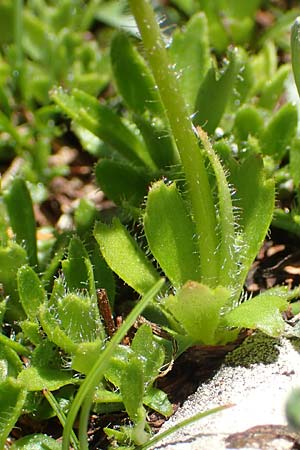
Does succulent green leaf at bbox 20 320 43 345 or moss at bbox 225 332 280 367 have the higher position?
succulent green leaf at bbox 20 320 43 345

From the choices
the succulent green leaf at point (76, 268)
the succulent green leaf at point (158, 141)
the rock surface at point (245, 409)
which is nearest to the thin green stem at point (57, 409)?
the rock surface at point (245, 409)

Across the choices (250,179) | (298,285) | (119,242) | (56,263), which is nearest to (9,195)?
(56,263)

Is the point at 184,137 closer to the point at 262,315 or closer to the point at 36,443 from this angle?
the point at 262,315

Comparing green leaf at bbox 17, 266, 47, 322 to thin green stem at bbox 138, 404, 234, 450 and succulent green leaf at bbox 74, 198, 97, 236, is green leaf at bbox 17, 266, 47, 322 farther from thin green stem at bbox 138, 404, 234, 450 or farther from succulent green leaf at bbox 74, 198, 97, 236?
thin green stem at bbox 138, 404, 234, 450

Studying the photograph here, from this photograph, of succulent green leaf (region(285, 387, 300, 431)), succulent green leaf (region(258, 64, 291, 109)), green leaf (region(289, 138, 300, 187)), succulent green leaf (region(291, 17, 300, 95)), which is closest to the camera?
succulent green leaf (region(285, 387, 300, 431))

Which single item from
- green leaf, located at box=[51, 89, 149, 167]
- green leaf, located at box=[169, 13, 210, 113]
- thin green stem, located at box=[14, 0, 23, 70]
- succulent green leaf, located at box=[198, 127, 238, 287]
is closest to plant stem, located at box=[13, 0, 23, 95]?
thin green stem, located at box=[14, 0, 23, 70]

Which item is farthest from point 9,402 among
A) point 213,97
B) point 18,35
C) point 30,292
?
point 18,35

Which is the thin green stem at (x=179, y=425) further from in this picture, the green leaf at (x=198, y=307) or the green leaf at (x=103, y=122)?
the green leaf at (x=103, y=122)
